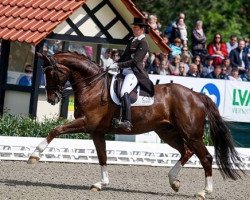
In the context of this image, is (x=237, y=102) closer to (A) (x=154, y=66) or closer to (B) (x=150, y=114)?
(A) (x=154, y=66)

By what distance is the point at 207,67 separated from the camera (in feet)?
79.6

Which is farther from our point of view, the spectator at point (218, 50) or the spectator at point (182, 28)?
the spectator at point (218, 50)

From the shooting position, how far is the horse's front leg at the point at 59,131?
14500 mm

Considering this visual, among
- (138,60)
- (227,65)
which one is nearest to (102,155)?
(138,60)

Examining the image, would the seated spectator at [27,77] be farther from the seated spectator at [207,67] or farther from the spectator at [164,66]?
the seated spectator at [207,67]

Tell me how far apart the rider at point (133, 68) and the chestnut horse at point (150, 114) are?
215 millimetres

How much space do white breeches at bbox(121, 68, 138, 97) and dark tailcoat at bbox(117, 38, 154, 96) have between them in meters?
0.07

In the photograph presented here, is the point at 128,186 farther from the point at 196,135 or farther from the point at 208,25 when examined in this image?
the point at 208,25

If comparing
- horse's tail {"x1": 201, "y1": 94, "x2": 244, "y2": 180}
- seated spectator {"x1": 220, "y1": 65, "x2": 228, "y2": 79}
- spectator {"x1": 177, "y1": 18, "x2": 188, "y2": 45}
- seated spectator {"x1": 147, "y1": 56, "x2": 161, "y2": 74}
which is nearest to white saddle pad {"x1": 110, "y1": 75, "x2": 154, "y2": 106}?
horse's tail {"x1": 201, "y1": 94, "x2": 244, "y2": 180}

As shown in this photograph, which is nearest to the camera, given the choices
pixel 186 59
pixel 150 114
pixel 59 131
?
pixel 59 131

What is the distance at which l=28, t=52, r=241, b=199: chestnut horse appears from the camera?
15164 millimetres

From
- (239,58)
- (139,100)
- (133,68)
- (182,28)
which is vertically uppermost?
(182,28)

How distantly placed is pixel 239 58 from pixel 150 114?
10.3m

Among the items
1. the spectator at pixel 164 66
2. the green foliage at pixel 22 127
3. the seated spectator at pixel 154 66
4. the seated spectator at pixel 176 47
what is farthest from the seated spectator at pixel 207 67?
the green foliage at pixel 22 127
